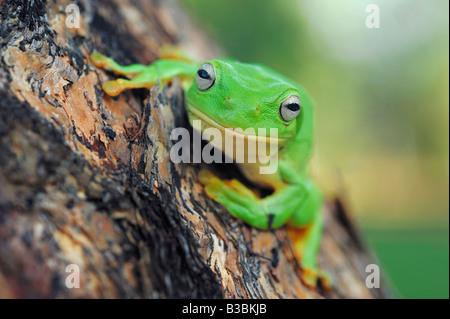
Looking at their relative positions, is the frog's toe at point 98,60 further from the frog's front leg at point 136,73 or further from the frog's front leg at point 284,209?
the frog's front leg at point 284,209

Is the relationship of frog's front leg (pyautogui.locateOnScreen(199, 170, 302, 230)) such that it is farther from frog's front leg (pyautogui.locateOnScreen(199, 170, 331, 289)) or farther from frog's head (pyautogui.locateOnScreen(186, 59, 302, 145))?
frog's head (pyautogui.locateOnScreen(186, 59, 302, 145))

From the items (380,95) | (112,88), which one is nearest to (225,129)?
(112,88)

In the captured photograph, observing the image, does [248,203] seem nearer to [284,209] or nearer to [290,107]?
[284,209]

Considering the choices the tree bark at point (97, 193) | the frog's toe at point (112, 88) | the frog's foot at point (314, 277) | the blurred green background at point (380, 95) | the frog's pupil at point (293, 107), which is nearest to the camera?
the tree bark at point (97, 193)

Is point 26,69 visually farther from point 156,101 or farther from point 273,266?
point 273,266

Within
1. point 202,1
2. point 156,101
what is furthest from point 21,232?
point 202,1

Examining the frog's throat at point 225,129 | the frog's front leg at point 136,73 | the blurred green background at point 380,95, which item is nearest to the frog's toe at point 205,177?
the frog's throat at point 225,129

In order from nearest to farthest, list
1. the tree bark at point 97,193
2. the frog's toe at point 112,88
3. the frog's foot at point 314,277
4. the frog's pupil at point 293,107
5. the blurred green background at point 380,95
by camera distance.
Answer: the tree bark at point 97,193 → the frog's toe at point 112,88 → the frog's pupil at point 293,107 → the frog's foot at point 314,277 → the blurred green background at point 380,95

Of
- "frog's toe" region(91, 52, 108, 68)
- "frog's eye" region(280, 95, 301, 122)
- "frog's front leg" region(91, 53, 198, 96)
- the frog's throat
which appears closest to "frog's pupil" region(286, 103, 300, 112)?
"frog's eye" region(280, 95, 301, 122)
